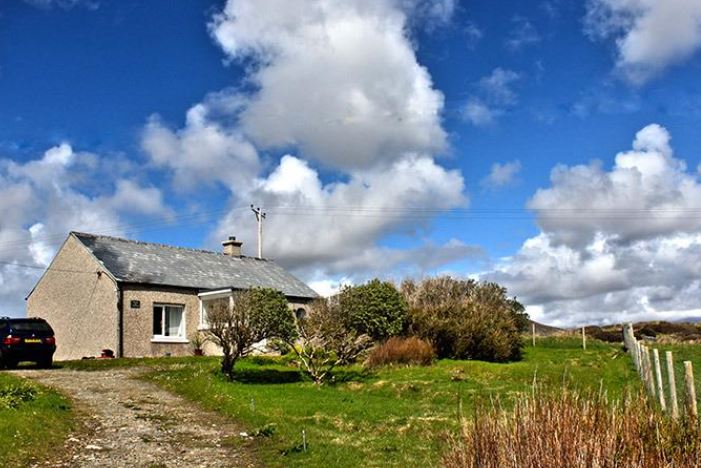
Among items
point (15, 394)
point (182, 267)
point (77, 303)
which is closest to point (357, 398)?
point (15, 394)

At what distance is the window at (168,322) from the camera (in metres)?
32.4

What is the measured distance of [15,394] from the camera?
15.0 meters

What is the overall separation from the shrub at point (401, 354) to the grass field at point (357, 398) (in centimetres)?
63

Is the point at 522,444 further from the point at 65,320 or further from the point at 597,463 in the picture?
the point at 65,320

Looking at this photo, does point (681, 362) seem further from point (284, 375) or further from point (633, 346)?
point (284, 375)

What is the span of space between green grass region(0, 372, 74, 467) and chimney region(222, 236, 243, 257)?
26.9m

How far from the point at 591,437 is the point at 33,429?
416 inches

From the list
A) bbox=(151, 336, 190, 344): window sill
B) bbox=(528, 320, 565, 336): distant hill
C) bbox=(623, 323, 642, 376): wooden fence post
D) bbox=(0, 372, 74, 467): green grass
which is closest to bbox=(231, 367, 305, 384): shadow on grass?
bbox=(0, 372, 74, 467): green grass

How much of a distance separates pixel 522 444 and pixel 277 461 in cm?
628

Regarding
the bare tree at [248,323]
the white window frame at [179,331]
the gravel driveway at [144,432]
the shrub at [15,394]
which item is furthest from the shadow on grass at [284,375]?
the white window frame at [179,331]

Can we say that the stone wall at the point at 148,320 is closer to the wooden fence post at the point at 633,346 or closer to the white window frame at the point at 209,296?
the white window frame at the point at 209,296

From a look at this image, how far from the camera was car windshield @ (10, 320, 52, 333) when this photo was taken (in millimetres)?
24394

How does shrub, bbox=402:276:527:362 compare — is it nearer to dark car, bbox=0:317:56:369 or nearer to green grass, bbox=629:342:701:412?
green grass, bbox=629:342:701:412

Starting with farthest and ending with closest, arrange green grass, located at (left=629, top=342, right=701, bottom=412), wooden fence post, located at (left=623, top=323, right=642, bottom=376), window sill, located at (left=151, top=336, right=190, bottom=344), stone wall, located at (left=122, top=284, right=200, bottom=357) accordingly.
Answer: window sill, located at (left=151, top=336, right=190, bottom=344) < stone wall, located at (left=122, top=284, right=200, bottom=357) < wooden fence post, located at (left=623, top=323, right=642, bottom=376) < green grass, located at (left=629, top=342, right=701, bottom=412)
